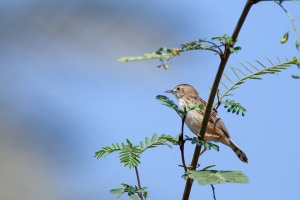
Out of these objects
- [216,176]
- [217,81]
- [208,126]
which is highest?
[208,126]

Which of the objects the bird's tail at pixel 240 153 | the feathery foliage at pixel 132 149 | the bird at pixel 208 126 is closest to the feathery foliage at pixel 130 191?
the feathery foliage at pixel 132 149

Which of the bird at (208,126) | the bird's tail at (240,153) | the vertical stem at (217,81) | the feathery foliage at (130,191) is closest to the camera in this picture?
the vertical stem at (217,81)

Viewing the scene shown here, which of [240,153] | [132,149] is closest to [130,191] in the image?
[132,149]

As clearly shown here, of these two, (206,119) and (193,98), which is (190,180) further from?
(193,98)

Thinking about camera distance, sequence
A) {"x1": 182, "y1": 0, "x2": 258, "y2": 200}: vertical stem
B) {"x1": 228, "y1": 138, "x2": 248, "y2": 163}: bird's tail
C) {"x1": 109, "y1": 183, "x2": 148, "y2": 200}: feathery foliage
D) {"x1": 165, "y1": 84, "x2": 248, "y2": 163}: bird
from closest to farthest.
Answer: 1. {"x1": 182, "y1": 0, "x2": 258, "y2": 200}: vertical stem
2. {"x1": 109, "y1": 183, "x2": 148, "y2": 200}: feathery foliage
3. {"x1": 165, "y1": 84, "x2": 248, "y2": 163}: bird
4. {"x1": 228, "y1": 138, "x2": 248, "y2": 163}: bird's tail

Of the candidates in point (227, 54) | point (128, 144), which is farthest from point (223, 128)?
point (227, 54)

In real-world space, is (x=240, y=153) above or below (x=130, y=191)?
above

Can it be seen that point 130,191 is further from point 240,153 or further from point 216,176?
point 240,153

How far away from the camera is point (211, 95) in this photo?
3.64 ft

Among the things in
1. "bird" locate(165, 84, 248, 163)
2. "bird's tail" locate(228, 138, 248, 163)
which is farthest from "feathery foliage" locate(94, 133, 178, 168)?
"bird's tail" locate(228, 138, 248, 163)

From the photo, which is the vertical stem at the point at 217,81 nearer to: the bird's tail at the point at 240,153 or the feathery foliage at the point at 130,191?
the feathery foliage at the point at 130,191

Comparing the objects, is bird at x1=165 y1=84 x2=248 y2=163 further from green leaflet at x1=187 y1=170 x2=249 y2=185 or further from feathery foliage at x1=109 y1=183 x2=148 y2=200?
green leaflet at x1=187 y1=170 x2=249 y2=185

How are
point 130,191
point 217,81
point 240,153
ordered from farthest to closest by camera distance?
1. point 240,153
2. point 130,191
3. point 217,81

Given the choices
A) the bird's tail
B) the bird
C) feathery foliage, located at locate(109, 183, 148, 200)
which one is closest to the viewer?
feathery foliage, located at locate(109, 183, 148, 200)
